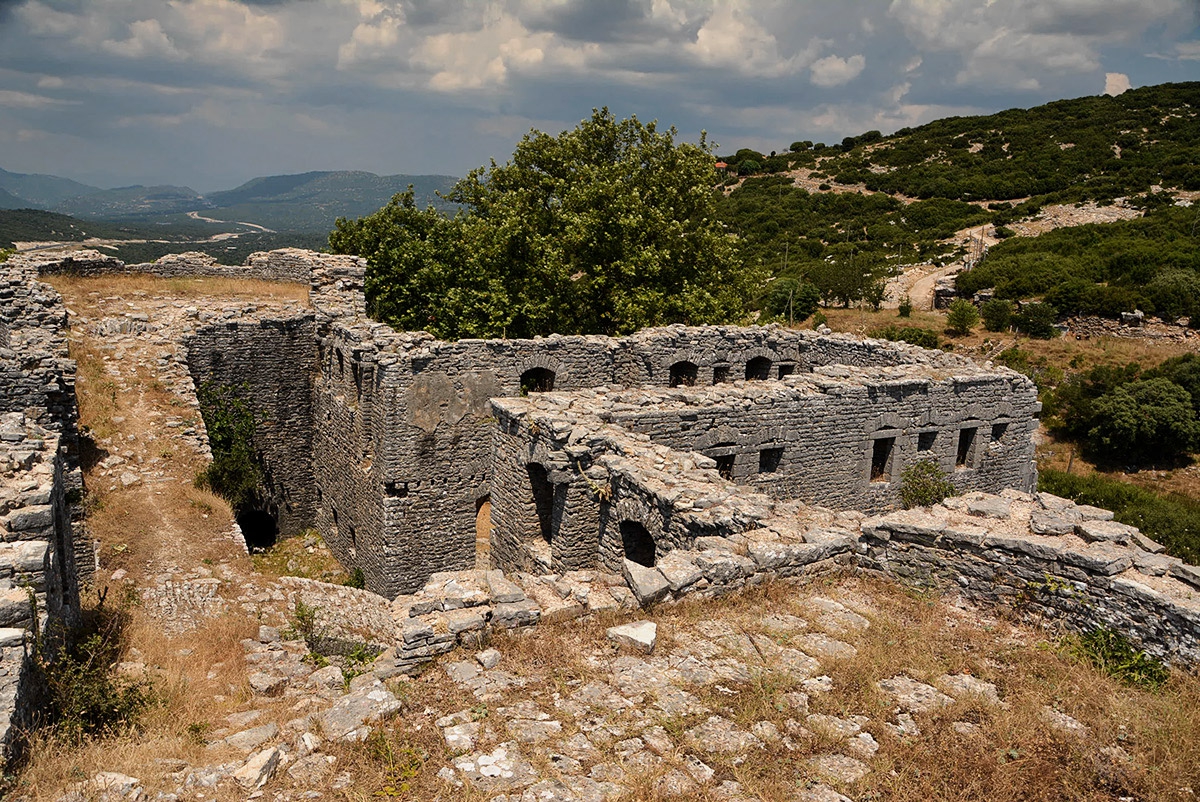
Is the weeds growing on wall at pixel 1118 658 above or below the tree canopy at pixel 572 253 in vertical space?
below

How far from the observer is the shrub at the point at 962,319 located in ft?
127

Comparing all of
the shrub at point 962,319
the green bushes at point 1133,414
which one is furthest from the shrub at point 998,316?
the green bushes at point 1133,414

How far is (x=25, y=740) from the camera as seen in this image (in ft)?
19.7

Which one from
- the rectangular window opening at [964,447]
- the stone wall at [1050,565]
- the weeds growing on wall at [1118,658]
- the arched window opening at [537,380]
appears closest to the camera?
the weeds growing on wall at [1118,658]

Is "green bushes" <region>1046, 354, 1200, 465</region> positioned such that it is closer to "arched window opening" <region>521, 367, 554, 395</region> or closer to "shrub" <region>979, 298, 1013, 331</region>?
"shrub" <region>979, 298, 1013, 331</region>

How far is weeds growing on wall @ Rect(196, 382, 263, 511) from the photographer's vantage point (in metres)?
19.0

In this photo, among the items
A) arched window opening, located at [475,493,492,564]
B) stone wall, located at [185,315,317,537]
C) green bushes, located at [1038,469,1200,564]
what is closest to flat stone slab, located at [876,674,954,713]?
arched window opening, located at [475,493,492,564]

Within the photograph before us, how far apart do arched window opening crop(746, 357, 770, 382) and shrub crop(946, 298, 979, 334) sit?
23.3m

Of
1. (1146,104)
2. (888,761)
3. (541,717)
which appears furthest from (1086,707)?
(1146,104)

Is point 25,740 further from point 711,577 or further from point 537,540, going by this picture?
point 537,540

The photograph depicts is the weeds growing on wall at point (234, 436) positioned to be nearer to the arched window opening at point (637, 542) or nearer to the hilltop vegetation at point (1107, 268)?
the arched window opening at point (637, 542)

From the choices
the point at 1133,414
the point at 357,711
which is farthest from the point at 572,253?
the point at 1133,414

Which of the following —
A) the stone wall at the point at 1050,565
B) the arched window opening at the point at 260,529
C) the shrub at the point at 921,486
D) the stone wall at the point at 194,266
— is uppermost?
the stone wall at the point at 194,266

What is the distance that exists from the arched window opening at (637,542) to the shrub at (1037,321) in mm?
34002
